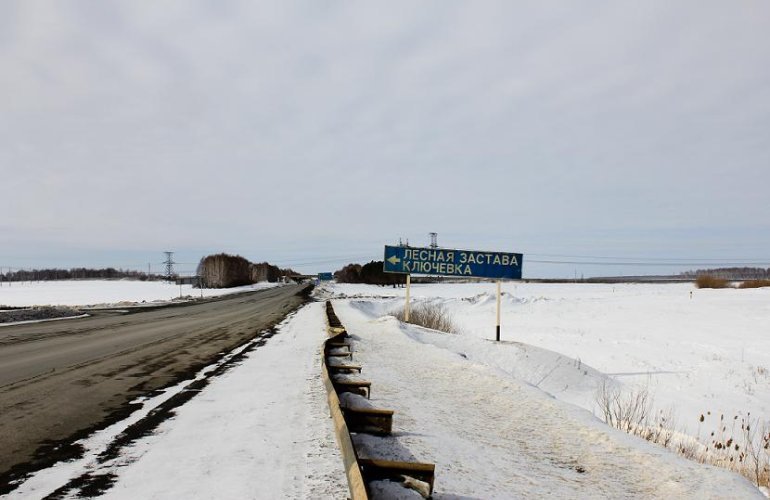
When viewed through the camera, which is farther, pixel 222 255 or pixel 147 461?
pixel 222 255

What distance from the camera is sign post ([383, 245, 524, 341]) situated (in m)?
23.2

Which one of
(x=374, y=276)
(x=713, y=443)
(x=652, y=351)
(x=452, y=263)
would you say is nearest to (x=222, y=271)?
(x=374, y=276)

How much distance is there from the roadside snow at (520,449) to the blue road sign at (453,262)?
15801mm

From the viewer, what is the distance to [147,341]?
1316 centimetres

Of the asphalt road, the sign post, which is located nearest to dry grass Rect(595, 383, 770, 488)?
the asphalt road

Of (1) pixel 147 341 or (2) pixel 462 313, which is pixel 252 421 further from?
(2) pixel 462 313

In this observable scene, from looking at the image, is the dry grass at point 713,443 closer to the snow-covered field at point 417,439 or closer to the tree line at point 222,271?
the snow-covered field at point 417,439

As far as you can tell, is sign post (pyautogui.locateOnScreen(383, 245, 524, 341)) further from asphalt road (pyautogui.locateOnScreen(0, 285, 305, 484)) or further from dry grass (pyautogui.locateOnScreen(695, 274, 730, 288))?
dry grass (pyautogui.locateOnScreen(695, 274, 730, 288))

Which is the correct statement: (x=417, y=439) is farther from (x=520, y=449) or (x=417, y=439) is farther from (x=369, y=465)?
(x=369, y=465)

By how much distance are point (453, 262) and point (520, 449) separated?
65.3 feet

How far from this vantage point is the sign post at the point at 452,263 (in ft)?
76.2

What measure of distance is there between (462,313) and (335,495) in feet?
129

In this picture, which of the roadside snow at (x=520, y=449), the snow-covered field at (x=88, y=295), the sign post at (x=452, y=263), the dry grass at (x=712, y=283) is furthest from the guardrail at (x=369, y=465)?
the dry grass at (x=712, y=283)

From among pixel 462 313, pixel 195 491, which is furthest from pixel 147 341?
pixel 462 313
